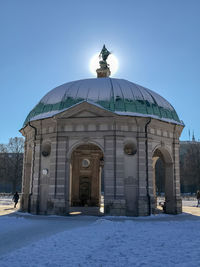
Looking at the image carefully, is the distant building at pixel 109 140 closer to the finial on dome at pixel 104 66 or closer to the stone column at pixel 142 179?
the stone column at pixel 142 179

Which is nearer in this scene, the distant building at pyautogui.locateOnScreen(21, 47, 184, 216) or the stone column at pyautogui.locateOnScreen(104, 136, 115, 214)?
the stone column at pyautogui.locateOnScreen(104, 136, 115, 214)

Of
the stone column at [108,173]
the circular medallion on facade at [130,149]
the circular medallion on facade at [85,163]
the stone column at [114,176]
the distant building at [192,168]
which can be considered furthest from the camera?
the distant building at [192,168]

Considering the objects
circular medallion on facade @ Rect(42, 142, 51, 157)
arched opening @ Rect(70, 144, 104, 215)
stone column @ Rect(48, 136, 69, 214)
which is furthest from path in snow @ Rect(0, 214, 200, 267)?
arched opening @ Rect(70, 144, 104, 215)

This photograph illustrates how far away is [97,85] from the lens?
2306cm

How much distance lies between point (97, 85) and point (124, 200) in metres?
9.70

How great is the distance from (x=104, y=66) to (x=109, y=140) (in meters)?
11.6

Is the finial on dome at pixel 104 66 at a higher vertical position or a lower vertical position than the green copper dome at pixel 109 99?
higher

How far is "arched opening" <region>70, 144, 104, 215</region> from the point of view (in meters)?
28.9

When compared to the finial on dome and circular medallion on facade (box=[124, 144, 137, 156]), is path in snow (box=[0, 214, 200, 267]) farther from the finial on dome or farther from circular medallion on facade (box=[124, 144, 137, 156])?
the finial on dome

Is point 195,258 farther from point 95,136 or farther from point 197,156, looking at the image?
point 197,156

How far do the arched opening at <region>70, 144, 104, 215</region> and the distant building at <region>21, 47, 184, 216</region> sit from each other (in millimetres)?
6172

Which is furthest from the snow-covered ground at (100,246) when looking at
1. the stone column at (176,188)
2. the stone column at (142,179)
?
the stone column at (176,188)

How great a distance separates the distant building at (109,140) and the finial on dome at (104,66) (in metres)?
5.06

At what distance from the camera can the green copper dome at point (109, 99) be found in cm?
2156
